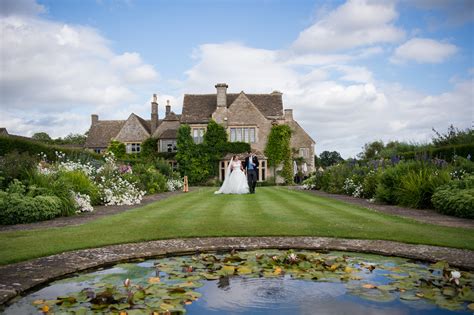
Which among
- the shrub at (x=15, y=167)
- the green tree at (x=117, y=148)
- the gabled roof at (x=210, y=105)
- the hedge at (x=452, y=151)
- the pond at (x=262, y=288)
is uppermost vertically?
the gabled roof at (x=210, y=105)

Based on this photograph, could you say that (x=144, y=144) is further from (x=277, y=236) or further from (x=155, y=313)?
(x=155, y=313)

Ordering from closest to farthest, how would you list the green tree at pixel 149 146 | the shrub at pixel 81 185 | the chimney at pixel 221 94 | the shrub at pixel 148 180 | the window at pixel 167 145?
the shrub at pixel 81 185 < the shrub at pixel 148 180 < the chimney at pixel 221 94 < the window at pixel 167 145 < the green tree at pixel 149 146

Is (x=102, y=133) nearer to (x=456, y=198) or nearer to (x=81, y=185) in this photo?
(x=81, y=185)

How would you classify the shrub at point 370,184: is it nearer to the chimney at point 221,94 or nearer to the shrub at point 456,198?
the shrub at point 456,198

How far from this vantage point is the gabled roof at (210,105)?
133ft

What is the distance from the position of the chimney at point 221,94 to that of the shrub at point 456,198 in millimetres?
28516

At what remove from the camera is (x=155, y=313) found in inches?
156

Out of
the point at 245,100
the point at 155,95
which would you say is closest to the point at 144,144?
the point at 155,95

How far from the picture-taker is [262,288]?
498cm

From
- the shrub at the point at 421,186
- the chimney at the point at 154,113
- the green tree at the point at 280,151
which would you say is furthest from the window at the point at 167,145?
the shrub at the point at 421,186

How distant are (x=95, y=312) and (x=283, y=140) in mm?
35620

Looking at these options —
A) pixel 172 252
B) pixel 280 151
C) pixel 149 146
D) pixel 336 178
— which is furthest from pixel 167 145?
pixel 172 252

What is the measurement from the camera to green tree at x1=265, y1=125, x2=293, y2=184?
128ft

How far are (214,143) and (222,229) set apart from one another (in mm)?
30165
